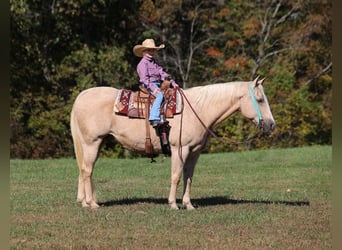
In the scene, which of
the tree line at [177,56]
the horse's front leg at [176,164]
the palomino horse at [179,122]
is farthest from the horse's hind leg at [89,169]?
the tree line at [177,56]

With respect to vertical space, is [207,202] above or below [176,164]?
below

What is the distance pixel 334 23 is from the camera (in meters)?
1.46

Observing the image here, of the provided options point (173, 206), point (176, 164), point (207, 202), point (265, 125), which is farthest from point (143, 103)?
point (207, 202)

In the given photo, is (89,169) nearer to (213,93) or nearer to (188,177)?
(188,177)

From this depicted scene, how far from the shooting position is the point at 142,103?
861 centimetres

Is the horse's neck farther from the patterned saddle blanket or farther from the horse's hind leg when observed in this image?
the horse's hind leg

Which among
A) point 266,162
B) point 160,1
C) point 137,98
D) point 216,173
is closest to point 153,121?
point 137,98

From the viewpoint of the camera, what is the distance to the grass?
20.5 ft

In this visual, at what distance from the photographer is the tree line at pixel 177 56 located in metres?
23.1

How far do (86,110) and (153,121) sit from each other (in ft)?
3.33

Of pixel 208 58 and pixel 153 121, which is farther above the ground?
pixel 153 121

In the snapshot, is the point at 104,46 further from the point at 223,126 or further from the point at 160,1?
the point at 223,126

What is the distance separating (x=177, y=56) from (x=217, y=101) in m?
17.0

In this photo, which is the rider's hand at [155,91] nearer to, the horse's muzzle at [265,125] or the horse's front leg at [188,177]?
the horse's front leg at [188,177]
